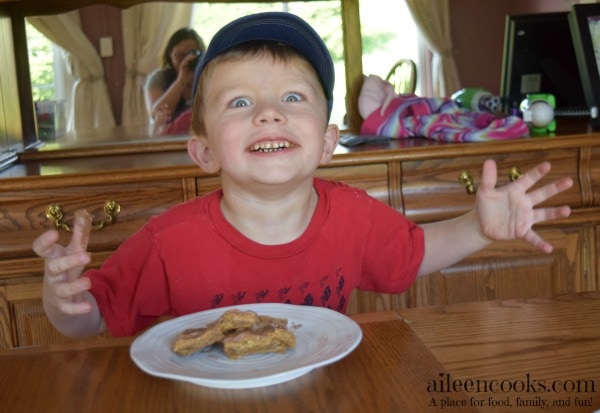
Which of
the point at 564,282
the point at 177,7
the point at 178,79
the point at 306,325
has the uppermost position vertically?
the point at 177,7

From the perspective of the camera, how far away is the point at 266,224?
4.10ft

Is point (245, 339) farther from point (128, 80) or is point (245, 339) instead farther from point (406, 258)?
point (128, 80)

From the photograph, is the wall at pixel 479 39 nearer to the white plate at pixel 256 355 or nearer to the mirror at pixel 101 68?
the mirror at pixel 101 68

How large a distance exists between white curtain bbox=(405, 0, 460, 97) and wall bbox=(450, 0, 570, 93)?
2 centimetres

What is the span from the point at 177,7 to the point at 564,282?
4.37 ft

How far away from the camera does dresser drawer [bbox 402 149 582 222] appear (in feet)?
6.43

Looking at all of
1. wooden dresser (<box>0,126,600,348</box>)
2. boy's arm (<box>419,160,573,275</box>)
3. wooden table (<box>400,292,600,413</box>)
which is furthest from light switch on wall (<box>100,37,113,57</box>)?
wooden table (<box>400,292,600,413</box>)

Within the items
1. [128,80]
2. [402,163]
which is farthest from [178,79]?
[402,163]

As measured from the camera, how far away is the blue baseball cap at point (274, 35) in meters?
1.20

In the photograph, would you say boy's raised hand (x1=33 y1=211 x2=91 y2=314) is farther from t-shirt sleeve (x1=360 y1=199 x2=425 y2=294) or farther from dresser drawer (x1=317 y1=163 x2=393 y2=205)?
dresser drawer (x1=317 y1=163 x2=393 y2=205)

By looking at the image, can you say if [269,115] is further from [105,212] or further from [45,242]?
[105,212]

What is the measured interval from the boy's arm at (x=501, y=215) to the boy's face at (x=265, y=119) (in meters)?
0.25

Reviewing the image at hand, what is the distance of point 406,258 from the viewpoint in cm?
129

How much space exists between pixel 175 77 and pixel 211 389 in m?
1.64
